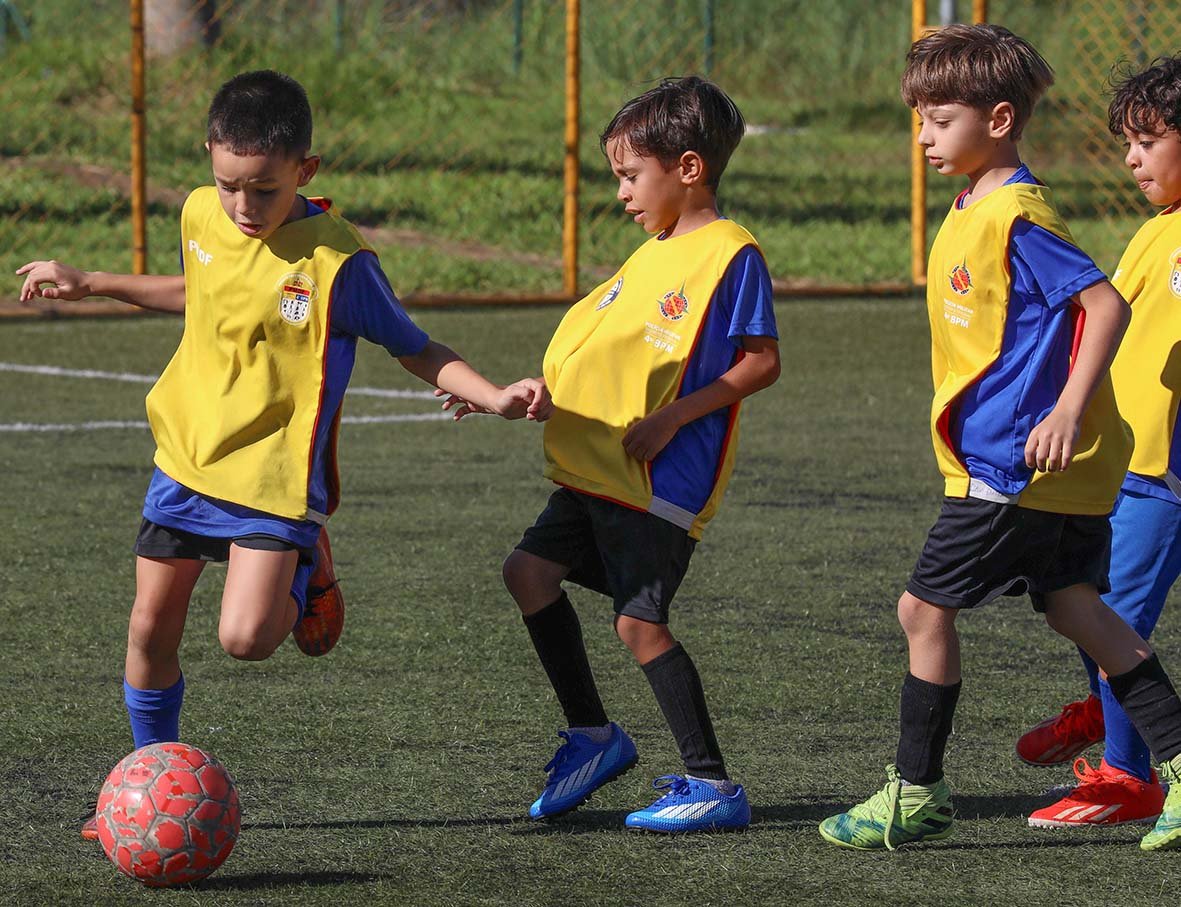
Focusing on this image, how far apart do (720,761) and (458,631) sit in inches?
65.5

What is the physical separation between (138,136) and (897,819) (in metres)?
9.91

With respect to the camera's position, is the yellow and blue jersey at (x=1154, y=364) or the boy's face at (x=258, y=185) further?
the yellow and blue jersey at (x=1154, y=364)

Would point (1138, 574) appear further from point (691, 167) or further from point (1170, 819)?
point (691, 167)

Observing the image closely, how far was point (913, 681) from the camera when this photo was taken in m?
3.96

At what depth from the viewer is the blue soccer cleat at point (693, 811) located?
398 centimetres

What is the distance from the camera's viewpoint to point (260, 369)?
3.94m

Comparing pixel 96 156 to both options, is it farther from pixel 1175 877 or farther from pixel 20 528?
pixel 1175 877

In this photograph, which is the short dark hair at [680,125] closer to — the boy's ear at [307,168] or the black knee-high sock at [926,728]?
the boy's ear at [307,168]

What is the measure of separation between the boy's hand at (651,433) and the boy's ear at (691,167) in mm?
472

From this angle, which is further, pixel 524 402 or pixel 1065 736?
pixel 1065 736

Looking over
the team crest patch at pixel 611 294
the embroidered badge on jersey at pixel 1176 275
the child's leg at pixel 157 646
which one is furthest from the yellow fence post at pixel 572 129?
the child's leg at pixel 157 646

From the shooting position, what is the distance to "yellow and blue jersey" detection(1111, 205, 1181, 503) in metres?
4.16

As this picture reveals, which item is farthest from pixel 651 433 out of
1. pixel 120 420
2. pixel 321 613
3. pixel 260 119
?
pixel 120 420

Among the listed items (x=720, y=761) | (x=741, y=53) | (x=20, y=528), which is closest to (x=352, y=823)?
(x=720, y=761)
